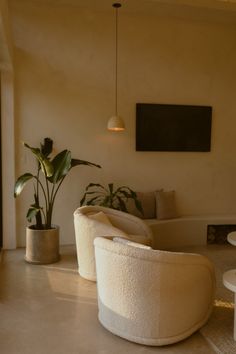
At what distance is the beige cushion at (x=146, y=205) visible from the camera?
17.7 ft

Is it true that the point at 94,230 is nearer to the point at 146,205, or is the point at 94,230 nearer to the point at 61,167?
the point at 61,167

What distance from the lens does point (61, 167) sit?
4371 millimetres

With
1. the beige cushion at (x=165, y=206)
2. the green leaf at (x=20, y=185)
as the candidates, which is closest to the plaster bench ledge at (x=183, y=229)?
the beige cushion at (x=165, y=206)

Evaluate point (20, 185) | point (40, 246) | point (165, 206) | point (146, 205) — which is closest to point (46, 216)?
point (40, 246)

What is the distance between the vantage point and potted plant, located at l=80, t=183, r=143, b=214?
16.7 ft

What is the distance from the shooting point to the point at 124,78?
5398mm

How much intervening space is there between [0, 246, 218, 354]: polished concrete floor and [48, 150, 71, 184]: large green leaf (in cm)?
108

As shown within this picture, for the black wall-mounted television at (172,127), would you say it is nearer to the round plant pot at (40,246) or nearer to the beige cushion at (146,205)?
the beige cushion at (146,205)

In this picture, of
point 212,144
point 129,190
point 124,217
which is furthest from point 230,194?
point 124,217

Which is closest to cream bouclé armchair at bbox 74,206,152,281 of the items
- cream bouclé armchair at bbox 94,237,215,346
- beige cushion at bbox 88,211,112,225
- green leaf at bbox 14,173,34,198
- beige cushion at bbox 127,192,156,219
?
beige cushion at bbox 88,211,112,225

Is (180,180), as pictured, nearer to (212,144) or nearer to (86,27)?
(212,144)

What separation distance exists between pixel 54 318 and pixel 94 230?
978mm

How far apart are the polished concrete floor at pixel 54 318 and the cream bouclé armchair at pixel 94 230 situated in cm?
22

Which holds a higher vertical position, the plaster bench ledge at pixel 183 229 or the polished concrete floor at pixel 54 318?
the plaster bench ledge at pixel 183 229
